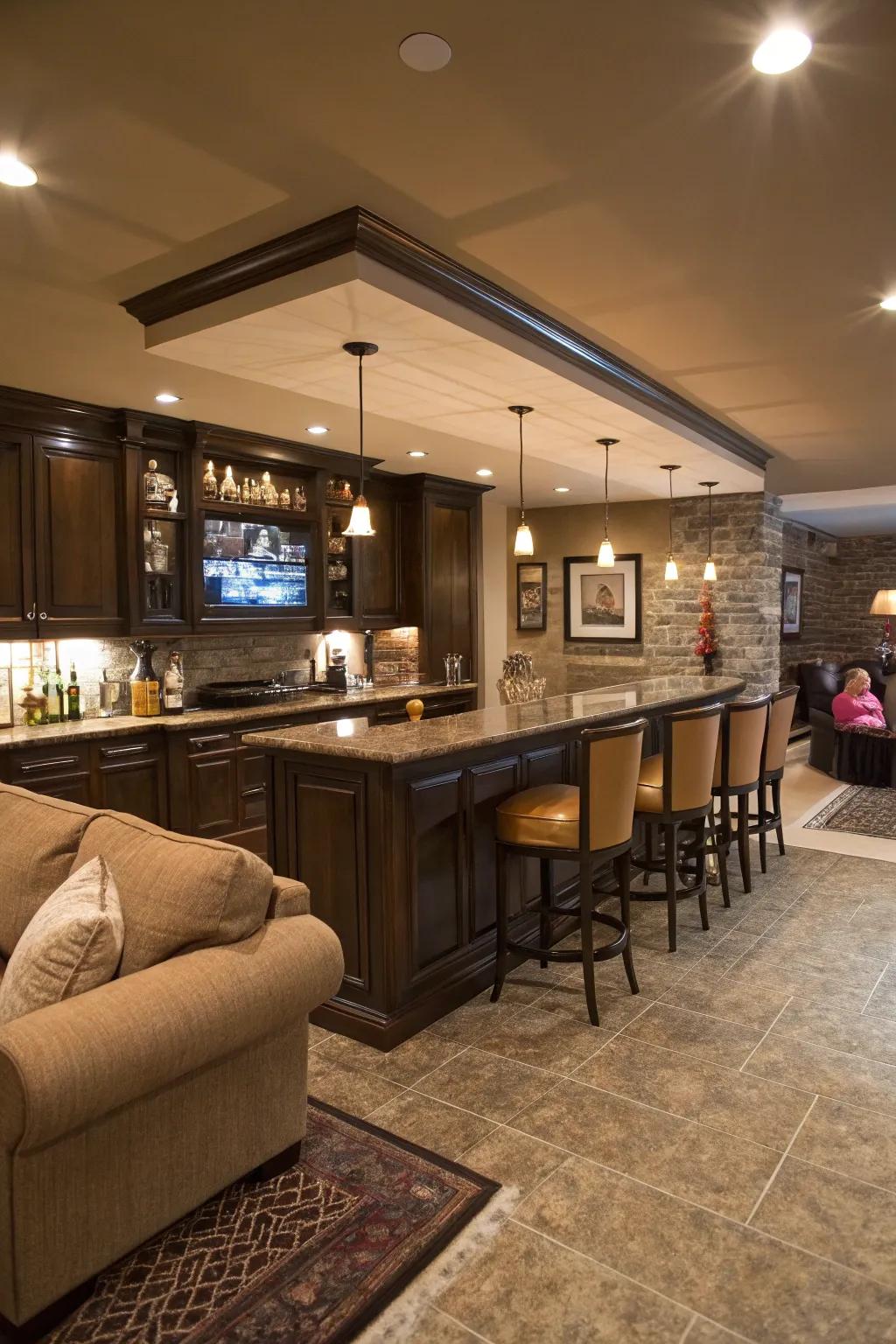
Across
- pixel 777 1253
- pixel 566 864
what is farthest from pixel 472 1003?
pixel 777 1253

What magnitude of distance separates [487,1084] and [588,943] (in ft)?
2.14

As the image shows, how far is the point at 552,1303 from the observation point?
73.4 inches

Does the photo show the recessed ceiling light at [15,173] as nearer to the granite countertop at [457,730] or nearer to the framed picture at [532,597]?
the granite countertop at [457,730]

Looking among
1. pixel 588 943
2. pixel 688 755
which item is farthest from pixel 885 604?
pixel 588 943

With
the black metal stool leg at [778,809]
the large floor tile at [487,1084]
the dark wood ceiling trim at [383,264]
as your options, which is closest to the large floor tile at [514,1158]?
the large floor tile at [487,1084]

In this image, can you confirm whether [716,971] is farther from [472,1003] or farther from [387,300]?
[387,300]

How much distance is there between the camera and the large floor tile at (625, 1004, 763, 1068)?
2.94 m

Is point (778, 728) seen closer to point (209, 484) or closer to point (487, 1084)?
point (487, 1084)

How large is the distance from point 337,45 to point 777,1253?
2.86 metres

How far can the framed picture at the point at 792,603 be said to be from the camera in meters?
10.2

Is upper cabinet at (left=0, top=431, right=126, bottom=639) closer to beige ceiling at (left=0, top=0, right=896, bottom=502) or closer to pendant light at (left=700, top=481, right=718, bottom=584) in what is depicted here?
beige ceiling at (left=0, top=0, right=896, bottom=502)

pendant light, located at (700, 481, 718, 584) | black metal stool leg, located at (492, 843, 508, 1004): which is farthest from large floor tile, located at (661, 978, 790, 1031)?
pendant light, located at (700, 481, 718, 584)

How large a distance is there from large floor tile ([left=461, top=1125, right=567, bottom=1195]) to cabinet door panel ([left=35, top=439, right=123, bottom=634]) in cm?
360

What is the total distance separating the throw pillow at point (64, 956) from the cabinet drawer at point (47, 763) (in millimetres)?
2492
